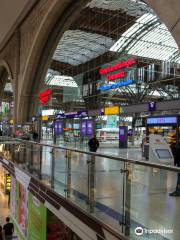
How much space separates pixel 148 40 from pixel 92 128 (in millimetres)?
18198

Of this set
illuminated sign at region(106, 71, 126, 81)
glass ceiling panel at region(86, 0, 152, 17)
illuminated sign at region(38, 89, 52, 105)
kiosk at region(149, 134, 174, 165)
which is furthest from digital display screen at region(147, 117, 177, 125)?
illuminated sign at region(38, 89, 52, 105)

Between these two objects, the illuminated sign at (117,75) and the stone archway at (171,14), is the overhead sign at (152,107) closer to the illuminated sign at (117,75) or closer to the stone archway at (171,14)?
the illuminated sign at (117,75)

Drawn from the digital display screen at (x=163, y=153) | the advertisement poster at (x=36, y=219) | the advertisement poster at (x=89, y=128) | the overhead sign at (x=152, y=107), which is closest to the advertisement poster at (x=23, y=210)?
the advertisement poster at (x=36, y=219)

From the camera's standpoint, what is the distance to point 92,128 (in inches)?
1010

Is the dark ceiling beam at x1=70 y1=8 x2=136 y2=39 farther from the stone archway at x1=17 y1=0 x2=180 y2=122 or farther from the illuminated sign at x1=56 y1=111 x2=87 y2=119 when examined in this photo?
the illuminated sign at x1=56 y1=111 x2=87 y2=119

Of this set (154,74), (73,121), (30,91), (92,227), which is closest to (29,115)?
(30,91)

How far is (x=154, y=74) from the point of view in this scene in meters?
30.4

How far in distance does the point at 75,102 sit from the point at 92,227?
35.0 meters

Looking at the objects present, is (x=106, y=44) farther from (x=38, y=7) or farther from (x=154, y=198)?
(x=154, y=198)

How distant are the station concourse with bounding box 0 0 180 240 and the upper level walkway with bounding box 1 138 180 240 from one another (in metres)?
0.02

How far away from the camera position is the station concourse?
495cm

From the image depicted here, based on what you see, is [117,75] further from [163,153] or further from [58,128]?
[163,153]

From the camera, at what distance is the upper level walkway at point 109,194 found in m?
4.55

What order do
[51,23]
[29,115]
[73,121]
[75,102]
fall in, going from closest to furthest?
1. [51,23]
2. [73,121]
3. [29,115]
4. [75,102]
